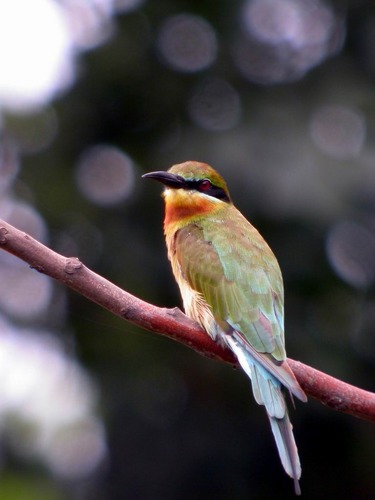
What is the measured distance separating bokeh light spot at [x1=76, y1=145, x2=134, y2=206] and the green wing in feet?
6.07

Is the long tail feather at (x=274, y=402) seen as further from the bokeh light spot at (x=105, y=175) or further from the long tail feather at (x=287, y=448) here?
the bokeh light spot at (x=105, y=175)

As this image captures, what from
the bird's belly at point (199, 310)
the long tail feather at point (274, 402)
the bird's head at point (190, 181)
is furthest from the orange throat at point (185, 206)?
the long tail feather at point (274, 402)

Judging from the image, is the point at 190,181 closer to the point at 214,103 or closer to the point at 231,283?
the point at 231,283

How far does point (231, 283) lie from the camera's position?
3.40 m

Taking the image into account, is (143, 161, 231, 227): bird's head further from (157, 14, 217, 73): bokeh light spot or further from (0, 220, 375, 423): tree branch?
(157, 14, 217, 73): bokeh light spot

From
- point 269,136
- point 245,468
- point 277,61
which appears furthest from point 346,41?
point 245,468

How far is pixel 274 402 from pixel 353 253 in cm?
268

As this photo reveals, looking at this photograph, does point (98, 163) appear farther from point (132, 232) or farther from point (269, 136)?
point (269, 136)

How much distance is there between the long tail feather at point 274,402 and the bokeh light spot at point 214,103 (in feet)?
8.53

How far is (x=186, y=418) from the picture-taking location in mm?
5504

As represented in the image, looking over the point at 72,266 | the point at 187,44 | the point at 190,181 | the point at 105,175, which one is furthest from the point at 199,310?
the point at 187,44

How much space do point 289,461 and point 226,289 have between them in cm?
93

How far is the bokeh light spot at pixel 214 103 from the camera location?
557 cm

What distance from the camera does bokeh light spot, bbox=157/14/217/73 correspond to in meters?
5.84
